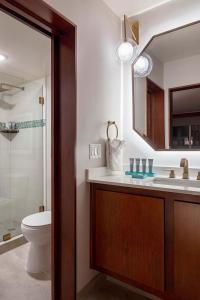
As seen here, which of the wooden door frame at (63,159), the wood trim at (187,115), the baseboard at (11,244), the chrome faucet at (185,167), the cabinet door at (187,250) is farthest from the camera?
the baseboard at (11,244)

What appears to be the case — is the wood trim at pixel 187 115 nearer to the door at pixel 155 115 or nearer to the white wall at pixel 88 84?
the door at pixel 155 115

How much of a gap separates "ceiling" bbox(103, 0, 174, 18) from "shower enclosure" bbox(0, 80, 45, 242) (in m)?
1.41

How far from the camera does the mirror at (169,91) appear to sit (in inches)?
70.2

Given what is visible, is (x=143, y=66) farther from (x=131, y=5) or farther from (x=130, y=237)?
(x=130, y=237)

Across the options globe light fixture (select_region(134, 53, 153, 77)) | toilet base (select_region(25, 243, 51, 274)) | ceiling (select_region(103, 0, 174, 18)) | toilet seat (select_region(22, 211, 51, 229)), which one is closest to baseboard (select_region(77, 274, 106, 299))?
toilet base (select_region(25, 243, 51, 274))

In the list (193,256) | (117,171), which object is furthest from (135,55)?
(193,256)

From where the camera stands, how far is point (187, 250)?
1.28m

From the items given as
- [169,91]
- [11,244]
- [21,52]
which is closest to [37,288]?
[11,244]

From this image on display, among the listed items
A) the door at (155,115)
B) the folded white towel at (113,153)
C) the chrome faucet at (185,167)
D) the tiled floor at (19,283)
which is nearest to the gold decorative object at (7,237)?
the tiled floor at (19,283)

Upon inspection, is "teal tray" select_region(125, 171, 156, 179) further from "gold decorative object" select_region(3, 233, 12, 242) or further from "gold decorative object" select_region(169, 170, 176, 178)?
"gold decorative object" select_region(3, 233, 12, 242)

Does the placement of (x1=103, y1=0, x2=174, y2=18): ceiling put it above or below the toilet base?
above

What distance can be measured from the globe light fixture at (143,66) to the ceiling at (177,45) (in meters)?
0.06

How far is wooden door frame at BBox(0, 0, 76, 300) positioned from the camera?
1547 mm

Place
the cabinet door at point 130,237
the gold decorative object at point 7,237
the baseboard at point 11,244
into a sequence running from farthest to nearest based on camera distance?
the gold decorative object at point 7,237
the baseboard at point 11,244
the cabinet door at point 130,237
